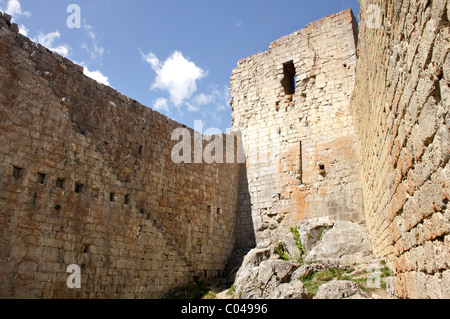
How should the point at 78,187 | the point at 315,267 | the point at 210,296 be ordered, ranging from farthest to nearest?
1. the point at 210,296
2. the point at 315,267
3. the point at 78,187

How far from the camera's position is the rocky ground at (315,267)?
7062 millimetres

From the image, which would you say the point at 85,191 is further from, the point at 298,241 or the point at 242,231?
the point at 242,231

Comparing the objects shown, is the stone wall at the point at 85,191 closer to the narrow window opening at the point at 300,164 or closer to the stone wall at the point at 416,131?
the narrow window opening at the point at 300,164

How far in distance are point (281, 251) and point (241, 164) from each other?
4298 mm

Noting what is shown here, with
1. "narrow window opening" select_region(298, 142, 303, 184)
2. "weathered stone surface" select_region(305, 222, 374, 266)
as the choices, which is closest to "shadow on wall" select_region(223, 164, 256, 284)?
"narrow window opening" select_region(298, 142, 303, 184)

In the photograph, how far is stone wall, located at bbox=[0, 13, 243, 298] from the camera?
7.57 m

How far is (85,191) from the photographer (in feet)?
29.1

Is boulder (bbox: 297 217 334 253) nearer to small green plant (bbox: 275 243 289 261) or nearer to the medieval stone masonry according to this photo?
the medieval stone masonry

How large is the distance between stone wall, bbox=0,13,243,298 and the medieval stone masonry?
33 mm

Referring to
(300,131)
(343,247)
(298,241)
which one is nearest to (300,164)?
(300,131)

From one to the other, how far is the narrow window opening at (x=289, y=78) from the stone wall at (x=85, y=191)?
4.93 metres

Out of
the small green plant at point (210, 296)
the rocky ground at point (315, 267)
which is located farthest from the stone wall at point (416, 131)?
the small green plant at point (210, 296)

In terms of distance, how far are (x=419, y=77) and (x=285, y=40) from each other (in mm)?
13031

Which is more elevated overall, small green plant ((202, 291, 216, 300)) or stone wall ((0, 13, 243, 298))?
stone wall ((0, 13, 243, 298))
